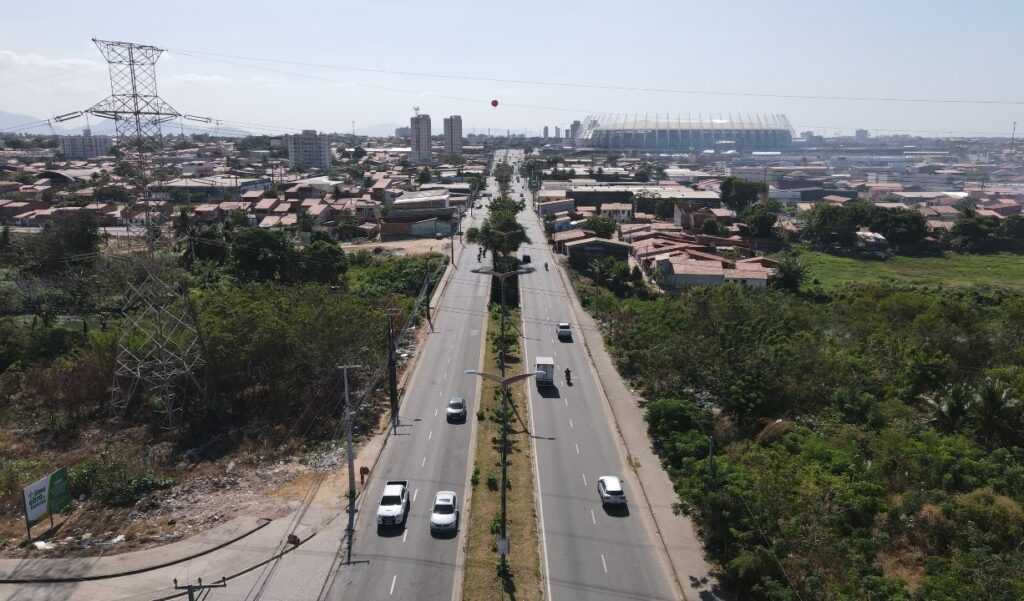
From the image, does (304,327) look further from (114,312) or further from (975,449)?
(975,449)

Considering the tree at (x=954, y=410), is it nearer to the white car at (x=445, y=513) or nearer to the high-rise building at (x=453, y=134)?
the white car at (x=445, y=513)

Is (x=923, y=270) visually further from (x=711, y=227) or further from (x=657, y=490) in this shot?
(x=657, y=490)

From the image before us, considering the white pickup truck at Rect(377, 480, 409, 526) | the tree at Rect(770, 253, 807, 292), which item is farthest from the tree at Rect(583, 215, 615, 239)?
the white pickup truck at Rect(377, 480, 409, 526)

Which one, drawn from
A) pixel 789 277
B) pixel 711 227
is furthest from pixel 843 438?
pixel 711 227

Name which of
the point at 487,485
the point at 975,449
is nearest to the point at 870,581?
the point at 975,449

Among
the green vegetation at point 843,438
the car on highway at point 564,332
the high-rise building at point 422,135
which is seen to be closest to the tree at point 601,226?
the car on highway at point 564,332

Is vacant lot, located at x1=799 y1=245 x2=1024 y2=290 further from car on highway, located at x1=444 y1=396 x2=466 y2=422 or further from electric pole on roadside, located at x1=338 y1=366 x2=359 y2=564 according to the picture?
electric pole on roadside, located at x1=338 y1=366 x2=359 y2=564
